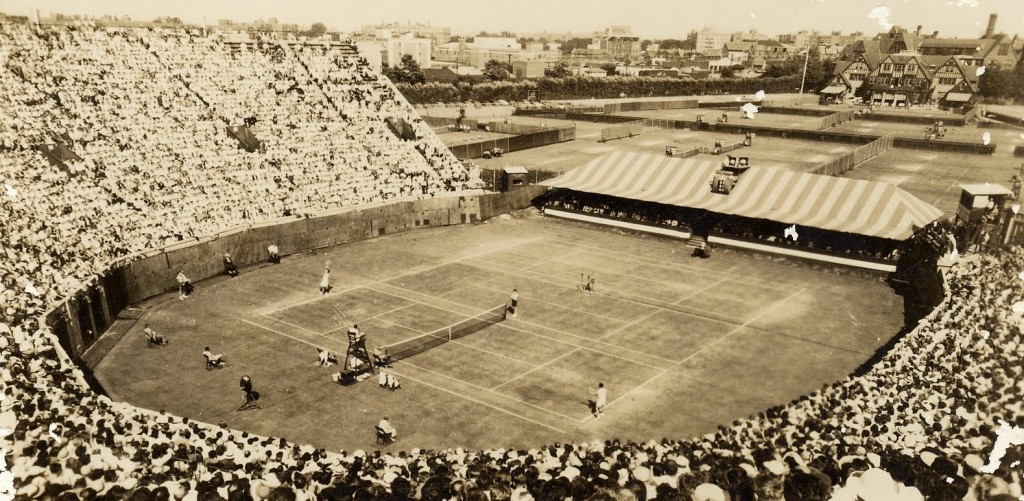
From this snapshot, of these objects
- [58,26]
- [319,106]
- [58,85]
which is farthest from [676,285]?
[58,26]

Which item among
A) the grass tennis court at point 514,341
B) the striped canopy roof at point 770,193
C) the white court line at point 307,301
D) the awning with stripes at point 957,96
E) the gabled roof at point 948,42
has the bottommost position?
the white court line at point 307,301

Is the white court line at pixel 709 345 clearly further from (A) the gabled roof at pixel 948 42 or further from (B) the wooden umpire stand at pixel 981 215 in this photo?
(A) the gabled roof at pixel 948 42

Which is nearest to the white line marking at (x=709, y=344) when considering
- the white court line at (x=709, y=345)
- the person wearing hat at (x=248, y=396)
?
the white court line at (x=709, y=345)

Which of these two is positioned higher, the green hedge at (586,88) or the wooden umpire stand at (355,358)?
the green hedge at (586,88)

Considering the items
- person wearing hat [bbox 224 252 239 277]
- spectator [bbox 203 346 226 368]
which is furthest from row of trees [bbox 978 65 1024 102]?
spectator [bbox 203 346 226 368]

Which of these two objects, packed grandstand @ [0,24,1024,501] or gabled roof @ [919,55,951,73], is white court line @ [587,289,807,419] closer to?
packed grandstand @ [0,24,1024,501]

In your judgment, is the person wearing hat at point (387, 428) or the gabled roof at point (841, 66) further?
the gabled roof at point (841, 66)

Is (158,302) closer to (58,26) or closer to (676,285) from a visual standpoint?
(676,285)
